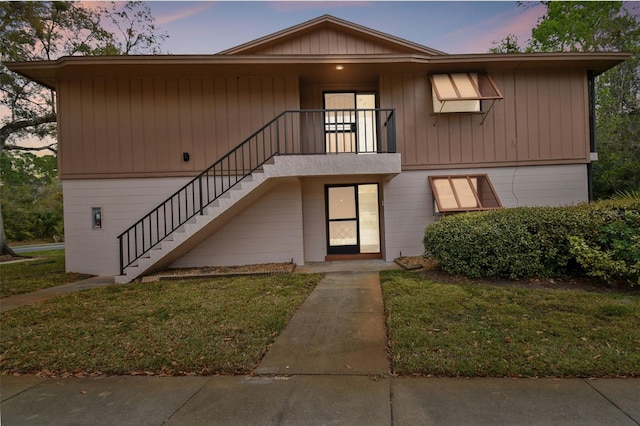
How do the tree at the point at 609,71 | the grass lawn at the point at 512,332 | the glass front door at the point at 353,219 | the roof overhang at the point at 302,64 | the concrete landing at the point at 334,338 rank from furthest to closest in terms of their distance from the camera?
the tree at the point at 609,71 → the glass front door at the point at 353,219 → the roof overhang at the point at 302,64 → the concrete landing at the point at 334,338 → the grass lawn at the point at 512,332

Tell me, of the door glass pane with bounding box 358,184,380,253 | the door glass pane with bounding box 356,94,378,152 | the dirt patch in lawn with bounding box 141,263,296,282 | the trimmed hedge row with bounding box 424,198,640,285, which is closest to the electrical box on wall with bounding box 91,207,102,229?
the dirt patch in lawn with bounding box 141,263,296,282

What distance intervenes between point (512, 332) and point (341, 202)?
631 cm

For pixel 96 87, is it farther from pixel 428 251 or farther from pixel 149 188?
pixel 428 251

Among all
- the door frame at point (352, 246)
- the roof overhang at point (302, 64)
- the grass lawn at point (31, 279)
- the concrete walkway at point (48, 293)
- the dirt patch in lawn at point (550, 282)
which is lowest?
the concrete walkway at point (48, 293)

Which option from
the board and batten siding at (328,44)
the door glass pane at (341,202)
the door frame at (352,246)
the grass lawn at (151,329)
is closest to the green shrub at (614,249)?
the door frame at (352,246)

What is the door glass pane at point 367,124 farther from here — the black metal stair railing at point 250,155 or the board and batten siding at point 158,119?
the board and batten siding at point 158,119

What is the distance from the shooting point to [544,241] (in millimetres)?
5926

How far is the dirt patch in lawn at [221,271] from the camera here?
7.53 meters

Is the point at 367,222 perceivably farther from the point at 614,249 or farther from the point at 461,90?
the point at 614,249

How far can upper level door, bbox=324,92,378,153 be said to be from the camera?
9203 mm

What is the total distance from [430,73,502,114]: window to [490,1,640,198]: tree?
5.98 metres

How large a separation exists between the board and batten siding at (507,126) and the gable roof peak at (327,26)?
106 centimetres

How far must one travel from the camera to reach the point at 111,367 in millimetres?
3193

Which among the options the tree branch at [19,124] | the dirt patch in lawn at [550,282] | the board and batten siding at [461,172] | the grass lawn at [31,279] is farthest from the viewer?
the tree branch at [19,124]
